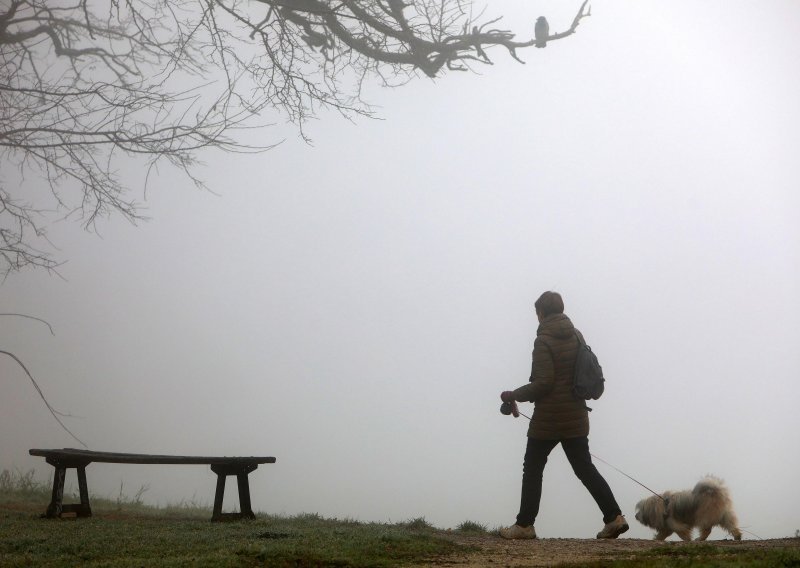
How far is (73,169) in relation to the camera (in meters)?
10.9

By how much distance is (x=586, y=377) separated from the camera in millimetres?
7531

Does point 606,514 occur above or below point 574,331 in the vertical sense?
below

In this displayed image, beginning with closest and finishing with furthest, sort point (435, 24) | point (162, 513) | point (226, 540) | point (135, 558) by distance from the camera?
point (135, 558) < point (226, 540) < point (162, 513) < point (435, 24)

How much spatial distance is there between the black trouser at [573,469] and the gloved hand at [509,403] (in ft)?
1.04

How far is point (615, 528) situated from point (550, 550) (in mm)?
1301

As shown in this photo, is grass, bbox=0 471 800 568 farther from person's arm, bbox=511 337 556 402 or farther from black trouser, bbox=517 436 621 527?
person's arm, bbox=511 337 556 402

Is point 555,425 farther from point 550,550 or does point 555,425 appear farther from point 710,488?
point 710,488

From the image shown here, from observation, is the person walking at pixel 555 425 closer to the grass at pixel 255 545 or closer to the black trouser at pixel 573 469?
the black trouser at pixel 573 469

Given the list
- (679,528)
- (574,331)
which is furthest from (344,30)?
(679,528)

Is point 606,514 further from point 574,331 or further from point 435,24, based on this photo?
point 435,24

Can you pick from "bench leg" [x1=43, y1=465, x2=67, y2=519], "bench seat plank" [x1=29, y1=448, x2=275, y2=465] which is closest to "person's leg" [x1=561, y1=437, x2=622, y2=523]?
"bench seat plank" [x1=29, y1=448, x2=275, y2=465]

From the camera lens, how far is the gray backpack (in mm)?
7492

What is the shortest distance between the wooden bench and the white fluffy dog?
174 inches

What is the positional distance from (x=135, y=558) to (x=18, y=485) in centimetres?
684
